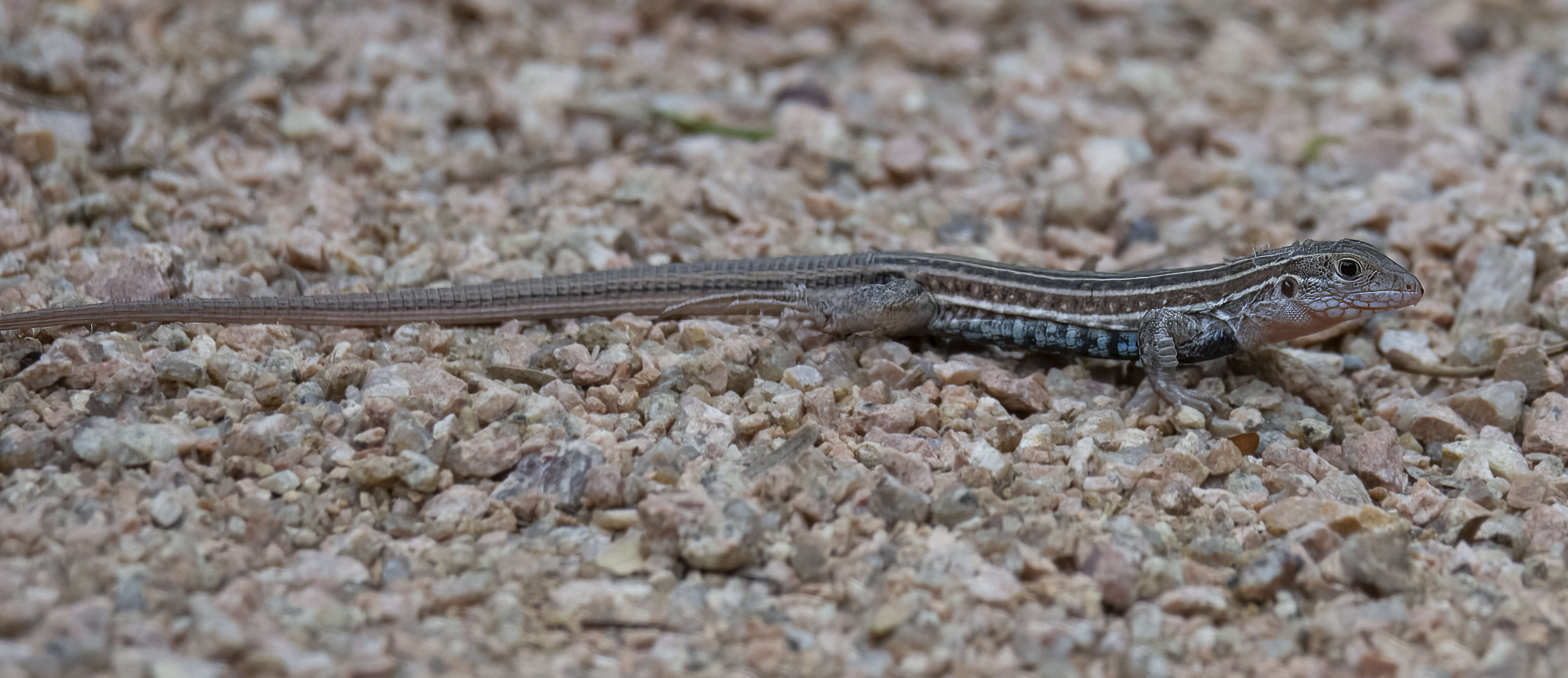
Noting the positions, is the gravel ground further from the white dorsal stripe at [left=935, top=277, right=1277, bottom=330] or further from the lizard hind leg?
the white dorsal stripe at [left=935, top=277, right=1277, bottom=330]

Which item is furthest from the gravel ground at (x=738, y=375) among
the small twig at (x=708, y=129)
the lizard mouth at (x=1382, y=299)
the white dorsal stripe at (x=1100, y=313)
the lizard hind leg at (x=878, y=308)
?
the lizard mouth at (x=1382, y=299)

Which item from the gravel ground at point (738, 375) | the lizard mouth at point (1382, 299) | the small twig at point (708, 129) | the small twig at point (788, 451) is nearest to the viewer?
the gravel ground at point (738, 375)

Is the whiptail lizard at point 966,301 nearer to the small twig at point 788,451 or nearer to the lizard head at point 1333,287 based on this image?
the lizard head at point 1333,287

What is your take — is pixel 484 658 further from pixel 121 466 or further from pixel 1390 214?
pixel 1390 214

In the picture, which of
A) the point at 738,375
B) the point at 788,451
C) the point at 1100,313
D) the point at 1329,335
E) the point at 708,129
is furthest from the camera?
the point at 708,129

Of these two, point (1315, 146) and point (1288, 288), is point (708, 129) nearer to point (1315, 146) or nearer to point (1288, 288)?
point (1288, 288)

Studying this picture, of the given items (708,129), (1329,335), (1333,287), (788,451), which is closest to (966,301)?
(788,451)

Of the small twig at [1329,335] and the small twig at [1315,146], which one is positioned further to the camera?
the small twig at [1315,146]
